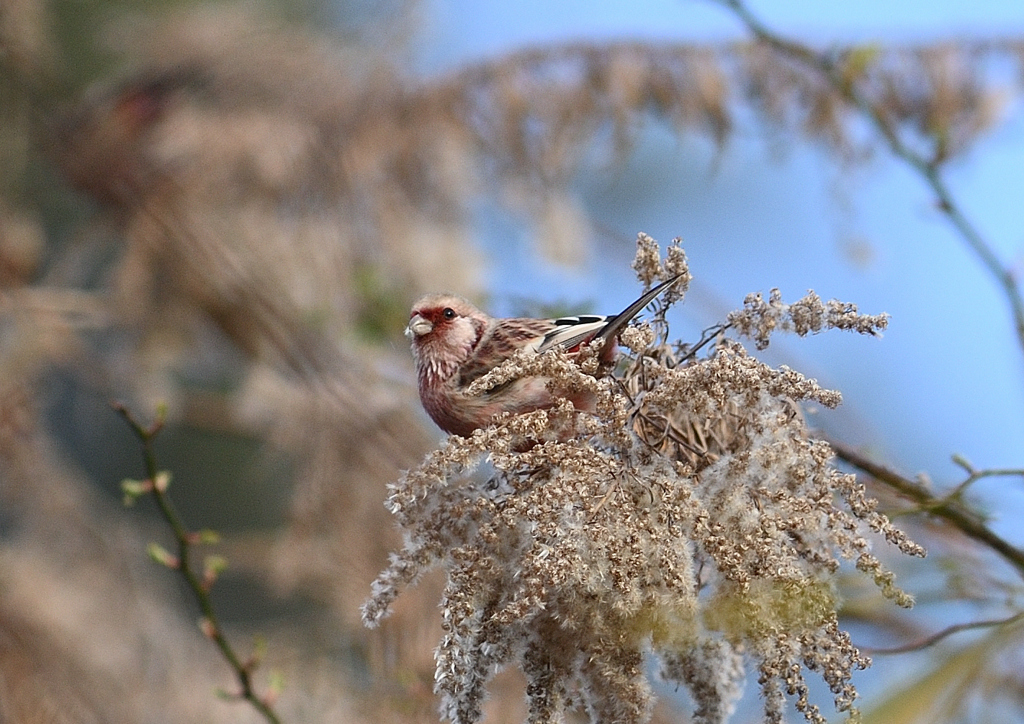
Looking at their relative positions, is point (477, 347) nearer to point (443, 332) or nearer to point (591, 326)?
point (443, 332)

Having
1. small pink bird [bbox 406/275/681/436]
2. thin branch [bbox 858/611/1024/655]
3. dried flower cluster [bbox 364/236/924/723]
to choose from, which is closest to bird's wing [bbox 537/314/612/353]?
small pink bird [bbox 406/275/681/436]

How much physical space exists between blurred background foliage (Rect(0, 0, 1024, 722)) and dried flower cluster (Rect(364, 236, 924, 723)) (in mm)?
2189

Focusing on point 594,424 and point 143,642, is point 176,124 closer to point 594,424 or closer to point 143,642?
point 143,642

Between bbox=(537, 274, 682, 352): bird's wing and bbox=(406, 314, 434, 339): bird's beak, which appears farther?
bbox=(406, 314, 434, 339): bird's beak

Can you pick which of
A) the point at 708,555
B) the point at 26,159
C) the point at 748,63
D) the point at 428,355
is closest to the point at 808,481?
the point at 708,555

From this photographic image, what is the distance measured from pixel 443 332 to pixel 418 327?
0.07 metres

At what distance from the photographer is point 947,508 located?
6.56 feet

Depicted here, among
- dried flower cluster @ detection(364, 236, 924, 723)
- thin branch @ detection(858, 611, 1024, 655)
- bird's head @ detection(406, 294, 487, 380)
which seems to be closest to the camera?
dried flower cluster @ detection(364, 236, 924, 723)

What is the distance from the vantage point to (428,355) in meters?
2.50

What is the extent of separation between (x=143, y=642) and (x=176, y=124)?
3.23 m

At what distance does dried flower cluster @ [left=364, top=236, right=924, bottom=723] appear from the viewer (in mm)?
1415


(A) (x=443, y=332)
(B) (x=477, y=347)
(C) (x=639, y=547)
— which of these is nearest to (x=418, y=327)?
(A) (x=443, y=332)

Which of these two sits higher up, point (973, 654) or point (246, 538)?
point (246, 538)

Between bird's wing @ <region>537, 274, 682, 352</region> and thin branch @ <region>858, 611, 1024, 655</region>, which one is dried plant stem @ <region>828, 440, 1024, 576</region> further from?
bird's wing @ <region>537, 274, 682, 352</region>
